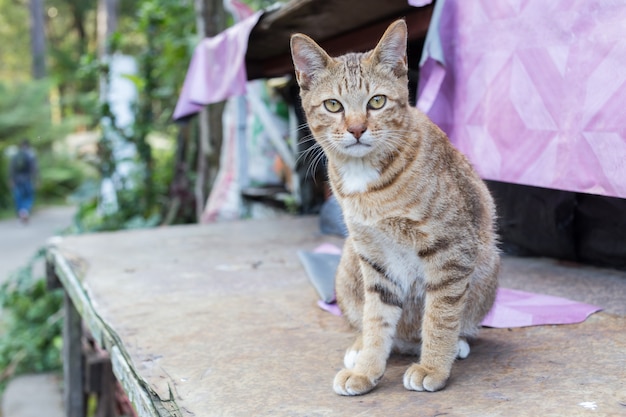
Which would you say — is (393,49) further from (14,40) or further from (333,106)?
(14,40)

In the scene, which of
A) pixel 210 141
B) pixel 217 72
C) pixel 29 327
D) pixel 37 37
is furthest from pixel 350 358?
pixel 37 37

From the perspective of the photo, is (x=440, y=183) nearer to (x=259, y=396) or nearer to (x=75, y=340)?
(x=259, y=396)

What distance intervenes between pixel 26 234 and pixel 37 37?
7.80 meters

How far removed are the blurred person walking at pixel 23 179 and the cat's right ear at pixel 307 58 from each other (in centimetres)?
1291

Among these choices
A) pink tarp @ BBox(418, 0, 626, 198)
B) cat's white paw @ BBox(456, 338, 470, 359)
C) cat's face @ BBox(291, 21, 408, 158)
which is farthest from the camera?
pink tarp @ BBox(418, 0, 626, 198)

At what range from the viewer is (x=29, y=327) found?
6.71m

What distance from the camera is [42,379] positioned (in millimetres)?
6043

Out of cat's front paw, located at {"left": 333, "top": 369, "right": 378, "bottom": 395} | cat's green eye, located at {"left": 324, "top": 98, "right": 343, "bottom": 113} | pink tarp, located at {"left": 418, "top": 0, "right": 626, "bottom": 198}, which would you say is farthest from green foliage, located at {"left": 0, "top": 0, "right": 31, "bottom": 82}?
cat's front paw, located at {"left": 333, "top": 369, "right": 378, "bottom": 395}

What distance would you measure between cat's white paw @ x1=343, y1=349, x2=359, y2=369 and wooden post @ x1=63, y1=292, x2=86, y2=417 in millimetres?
2920

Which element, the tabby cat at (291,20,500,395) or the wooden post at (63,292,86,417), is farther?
the wooden post at (63,292,86,417)

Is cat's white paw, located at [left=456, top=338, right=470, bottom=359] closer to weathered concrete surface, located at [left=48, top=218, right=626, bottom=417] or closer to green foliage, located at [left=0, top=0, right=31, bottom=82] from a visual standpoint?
weathered concrete surface, located at [left=48, top=218, right=626, bottom=417]

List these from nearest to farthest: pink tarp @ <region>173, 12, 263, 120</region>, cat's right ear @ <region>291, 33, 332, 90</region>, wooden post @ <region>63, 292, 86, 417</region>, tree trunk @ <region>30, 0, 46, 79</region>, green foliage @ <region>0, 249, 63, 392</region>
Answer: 1. cat's right ear @ <region>291, 33, 332, 90</region>
2. pink tarp @ <region>173, 12, 263, 120</region>
3. wooden post @ <region>63, 292, 86, 417</region>
4. green foliage @ <region>0, 249, 63, 392</region>
5. tree trunk @ <region>30, 0, 46, 79</region>

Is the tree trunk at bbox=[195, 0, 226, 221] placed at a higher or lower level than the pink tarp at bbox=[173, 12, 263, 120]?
lower

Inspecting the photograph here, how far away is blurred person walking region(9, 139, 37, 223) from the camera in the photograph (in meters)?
13.4
